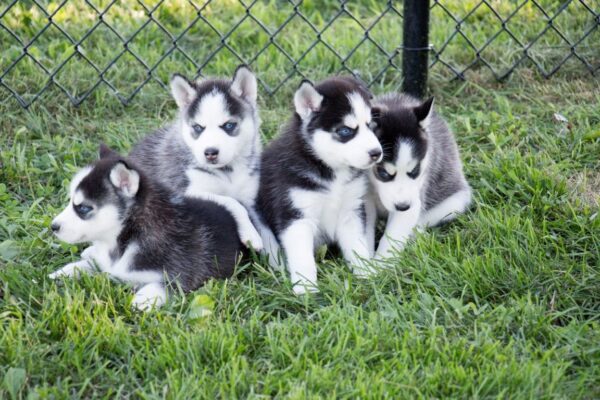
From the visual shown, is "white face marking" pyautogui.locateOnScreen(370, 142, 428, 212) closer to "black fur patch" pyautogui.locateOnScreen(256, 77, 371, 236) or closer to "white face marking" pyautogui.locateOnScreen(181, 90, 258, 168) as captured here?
"black fur patch" pyautogui.locateOnScreen(256, 77, 371, 236)

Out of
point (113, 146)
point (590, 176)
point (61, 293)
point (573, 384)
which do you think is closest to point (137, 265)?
point (61, 293)

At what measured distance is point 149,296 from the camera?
439cm

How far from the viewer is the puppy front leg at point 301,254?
4590mm

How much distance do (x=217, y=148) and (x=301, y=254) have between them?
0.81 meters

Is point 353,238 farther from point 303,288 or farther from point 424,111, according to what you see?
point 424,111

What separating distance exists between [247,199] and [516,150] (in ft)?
6.35

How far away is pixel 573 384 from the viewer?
12.0 feet

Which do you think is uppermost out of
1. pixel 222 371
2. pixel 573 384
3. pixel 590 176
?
pixel 222 371

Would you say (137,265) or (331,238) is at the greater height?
(137,265)

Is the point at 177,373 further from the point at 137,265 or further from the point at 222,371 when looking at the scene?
the point at 137,265

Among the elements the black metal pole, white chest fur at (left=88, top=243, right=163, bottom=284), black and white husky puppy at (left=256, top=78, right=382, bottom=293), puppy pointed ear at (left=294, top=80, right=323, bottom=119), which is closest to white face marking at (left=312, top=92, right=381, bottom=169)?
black and white husky puppy at (left=256, top=78, right=382, bottom=293)

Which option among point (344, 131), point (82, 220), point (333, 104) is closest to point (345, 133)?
point (344, 131)

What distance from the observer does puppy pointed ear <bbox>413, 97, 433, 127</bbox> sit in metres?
4.86

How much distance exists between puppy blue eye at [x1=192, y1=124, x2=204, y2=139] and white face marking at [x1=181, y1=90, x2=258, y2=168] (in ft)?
0.06
